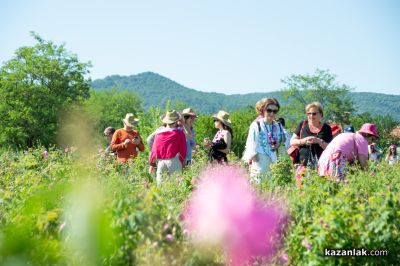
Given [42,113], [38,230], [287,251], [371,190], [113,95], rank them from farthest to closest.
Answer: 1. [113,95]
2. [42,113]
3. [371,190]
4. [287,251]
5. [38,230]

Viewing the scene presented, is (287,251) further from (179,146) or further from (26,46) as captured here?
(26,46)

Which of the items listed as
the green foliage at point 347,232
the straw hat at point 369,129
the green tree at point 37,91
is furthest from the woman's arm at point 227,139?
the green tree at point 37,91

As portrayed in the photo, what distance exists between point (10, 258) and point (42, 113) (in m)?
40.4

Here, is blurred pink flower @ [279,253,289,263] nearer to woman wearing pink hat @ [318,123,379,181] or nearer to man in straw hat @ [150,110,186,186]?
woman wearing pink hat @ [318,123,379,181]

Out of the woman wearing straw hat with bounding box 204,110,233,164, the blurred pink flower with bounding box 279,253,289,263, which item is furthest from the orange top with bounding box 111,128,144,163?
the blurred pink flower with bounding box 279,253,289,263

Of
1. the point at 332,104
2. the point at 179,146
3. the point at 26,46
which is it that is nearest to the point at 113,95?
the point at 332,104

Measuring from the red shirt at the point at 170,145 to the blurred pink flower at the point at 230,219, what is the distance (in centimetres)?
366

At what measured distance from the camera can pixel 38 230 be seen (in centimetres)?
268

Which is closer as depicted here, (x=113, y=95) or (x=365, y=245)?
(x=365, y=245)

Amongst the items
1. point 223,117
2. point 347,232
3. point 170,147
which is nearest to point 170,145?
point 170,147

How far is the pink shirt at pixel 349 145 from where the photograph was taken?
492 centimetres

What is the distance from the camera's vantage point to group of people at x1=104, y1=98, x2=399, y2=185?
4957 mm

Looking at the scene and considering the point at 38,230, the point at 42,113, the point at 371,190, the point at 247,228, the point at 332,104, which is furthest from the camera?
the point at 332,104

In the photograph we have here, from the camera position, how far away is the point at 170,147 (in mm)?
6359
